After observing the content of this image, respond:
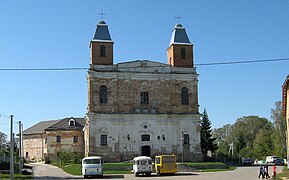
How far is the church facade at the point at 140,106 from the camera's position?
56.7 meters

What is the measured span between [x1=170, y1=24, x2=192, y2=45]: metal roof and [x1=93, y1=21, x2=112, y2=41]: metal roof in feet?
29.6

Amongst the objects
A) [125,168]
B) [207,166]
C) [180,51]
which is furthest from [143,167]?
[180,51]

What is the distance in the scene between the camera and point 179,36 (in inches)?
2425

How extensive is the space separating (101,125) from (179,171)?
1308 centimetres

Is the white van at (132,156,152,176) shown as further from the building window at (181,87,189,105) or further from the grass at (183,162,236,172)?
the building window at (181,87,189,105)

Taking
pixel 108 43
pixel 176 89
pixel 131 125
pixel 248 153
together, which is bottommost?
pixel 248 153

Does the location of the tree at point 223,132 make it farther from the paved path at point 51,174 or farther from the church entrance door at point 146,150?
the paved path at point 51,174

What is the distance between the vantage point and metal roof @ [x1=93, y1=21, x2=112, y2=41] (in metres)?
59.1

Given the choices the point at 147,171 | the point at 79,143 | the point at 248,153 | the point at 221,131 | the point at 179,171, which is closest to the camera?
the point at 147,171

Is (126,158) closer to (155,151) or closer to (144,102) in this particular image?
(155,151)

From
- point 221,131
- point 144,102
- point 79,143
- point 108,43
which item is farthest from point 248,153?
point 108,43

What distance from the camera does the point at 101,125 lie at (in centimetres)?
5662

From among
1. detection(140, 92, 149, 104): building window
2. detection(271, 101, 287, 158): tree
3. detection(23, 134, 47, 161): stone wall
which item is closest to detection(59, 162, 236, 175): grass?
detection(140, 92, 149, 104): building window

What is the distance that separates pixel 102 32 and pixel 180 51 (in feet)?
35.9
